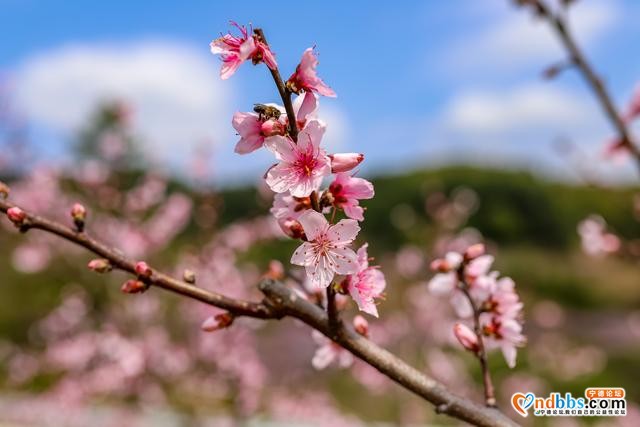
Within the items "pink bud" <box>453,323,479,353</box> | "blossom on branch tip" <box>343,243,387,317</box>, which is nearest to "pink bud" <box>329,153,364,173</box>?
"blossom on branch tip" <box>343,243,387,317</box>

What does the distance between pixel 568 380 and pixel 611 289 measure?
10508 mm

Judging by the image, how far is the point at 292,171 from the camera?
1.14 meters

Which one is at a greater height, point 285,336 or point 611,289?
point 611,289

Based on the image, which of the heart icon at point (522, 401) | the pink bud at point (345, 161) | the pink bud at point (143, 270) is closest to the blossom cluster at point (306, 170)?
the pink bud at point (345, 161)

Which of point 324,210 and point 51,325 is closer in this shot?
point 324,210

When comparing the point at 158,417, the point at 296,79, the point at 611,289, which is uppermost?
the point at 611,289

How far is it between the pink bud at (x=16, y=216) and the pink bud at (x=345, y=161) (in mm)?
639

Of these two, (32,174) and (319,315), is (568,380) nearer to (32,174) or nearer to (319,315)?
(32,174)

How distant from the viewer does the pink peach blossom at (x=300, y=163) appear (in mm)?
1129

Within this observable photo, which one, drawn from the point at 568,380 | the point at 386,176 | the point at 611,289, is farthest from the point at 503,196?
the point at 568,380

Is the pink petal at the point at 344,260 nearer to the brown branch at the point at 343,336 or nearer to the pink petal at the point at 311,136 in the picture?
the brown branch at the point at 343,336

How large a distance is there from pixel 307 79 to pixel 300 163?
6.0 inches

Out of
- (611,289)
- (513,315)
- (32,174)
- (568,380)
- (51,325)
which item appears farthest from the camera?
(611,289)

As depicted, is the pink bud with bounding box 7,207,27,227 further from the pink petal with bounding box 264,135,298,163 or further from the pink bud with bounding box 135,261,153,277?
the pink petal with bounding box 264,135,298,163
